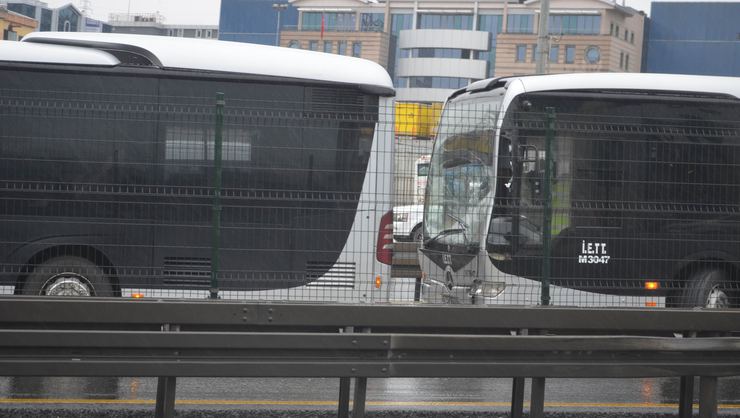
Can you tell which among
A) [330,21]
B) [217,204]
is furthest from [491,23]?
[217,204]

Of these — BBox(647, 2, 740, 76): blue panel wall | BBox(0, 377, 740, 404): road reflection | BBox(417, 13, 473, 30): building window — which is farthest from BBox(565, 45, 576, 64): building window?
BBox(0, 377, 740, 404): road reflection

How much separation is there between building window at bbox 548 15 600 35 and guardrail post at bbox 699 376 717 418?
9298cm

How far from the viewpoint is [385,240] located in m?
10.1

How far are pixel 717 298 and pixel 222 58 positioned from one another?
248 inches

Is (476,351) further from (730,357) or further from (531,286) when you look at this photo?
(531,286)

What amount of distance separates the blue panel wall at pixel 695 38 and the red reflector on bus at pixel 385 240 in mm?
91699

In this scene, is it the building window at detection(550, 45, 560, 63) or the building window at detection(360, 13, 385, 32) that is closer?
the building window at detection(550, 45, 560, 63)

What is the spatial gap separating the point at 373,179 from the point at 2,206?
3.33 metres

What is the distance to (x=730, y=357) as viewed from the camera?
6859 millimetres

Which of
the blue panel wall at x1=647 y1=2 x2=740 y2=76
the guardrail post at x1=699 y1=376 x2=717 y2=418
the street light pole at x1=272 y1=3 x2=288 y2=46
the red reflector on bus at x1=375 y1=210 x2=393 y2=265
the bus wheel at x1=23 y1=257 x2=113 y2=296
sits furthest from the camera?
the street light pole at x1=272 y1=3 x2=288 y2=46

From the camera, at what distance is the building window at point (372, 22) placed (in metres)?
106

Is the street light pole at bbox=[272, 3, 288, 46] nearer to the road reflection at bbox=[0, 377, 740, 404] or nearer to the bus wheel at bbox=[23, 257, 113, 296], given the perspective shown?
the bus wheel at bbox=[23, 257, 113, 296]

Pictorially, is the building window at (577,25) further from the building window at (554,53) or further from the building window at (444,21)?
the building window at (444,21)

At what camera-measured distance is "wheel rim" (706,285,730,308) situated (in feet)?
38.1
